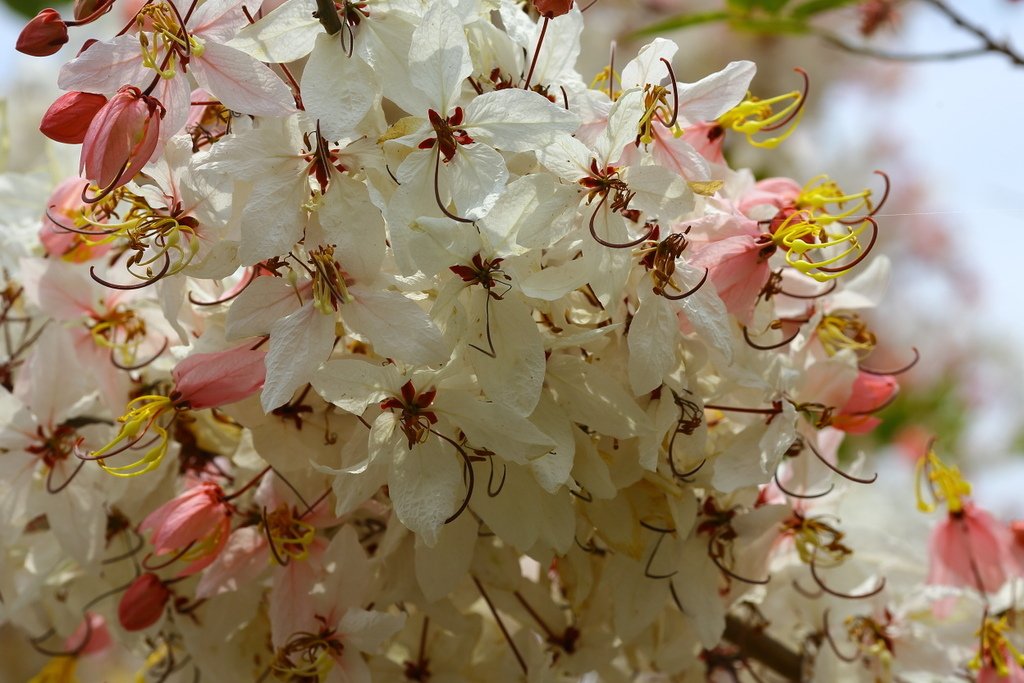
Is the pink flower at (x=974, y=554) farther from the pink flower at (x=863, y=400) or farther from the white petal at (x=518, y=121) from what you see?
the white petal at (x=518, y=121)

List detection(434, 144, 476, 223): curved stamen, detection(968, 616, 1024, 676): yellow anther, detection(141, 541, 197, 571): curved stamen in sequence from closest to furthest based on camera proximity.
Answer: detection(434, 144, 476, 223): curved stamen < detection(141, 541, 197, 571): curved stamen < detection(968, 616, 1024, 676): yellow anther

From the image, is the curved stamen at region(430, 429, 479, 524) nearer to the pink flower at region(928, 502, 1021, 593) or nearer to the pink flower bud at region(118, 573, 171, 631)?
the pink flower bud at region(118, 573, 171, 631)

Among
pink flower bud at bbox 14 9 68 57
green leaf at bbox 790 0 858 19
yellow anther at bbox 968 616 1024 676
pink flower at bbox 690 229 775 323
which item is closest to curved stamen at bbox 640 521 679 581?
pink flower at bbox 690 229 775 323

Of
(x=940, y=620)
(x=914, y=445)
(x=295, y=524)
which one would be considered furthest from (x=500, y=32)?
(x=914, y=445)

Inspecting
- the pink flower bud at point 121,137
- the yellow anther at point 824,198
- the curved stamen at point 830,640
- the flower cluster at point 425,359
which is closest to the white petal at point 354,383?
the flower cluster at point 425,359

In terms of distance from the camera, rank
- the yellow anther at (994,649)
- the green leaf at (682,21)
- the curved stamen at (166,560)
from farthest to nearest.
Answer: the green leaf at (682,21) < the yellow anther at (994,649) < the curved stamen at (166,560)

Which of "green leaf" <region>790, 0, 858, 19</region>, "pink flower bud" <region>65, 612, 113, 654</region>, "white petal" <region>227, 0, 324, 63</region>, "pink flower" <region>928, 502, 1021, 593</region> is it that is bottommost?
"pink flower bud" <region>65, 612, 113, 654</region>

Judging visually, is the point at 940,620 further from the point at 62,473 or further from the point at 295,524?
the point at 62,473
